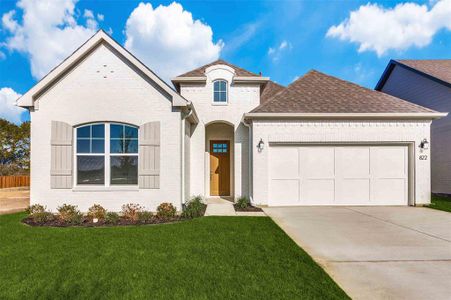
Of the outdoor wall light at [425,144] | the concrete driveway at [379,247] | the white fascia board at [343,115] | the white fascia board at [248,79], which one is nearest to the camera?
the concrete driveway at [379,247]

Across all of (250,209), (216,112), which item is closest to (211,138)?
(216,112)

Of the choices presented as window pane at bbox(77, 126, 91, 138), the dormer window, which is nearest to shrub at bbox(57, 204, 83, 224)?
window pane at bbox(77, 126, 91, 138)

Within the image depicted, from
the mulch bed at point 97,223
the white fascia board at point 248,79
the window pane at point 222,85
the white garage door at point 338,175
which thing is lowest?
the mulch bed at point 97,223

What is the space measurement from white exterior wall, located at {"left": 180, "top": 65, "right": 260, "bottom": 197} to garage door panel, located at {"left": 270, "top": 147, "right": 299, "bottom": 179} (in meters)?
1.53

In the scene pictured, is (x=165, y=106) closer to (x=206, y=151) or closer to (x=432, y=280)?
(x=206, y=151)

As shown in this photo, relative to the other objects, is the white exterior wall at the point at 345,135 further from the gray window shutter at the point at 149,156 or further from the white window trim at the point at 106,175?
the white window trim at the point at 106,175

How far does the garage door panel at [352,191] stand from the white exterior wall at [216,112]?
3944 millimetres

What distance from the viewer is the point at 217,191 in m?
12.6

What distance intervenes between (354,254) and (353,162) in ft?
20.2

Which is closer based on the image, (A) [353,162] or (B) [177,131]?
(B) [177,131]

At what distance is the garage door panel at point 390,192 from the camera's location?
10.2 metres

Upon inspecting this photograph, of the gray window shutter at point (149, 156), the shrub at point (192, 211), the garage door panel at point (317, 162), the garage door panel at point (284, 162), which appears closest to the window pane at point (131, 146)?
the gray window shutter at point (149, 156)

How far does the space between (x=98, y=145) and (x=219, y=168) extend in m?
5.78

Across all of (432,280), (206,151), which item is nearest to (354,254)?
(432,280)
